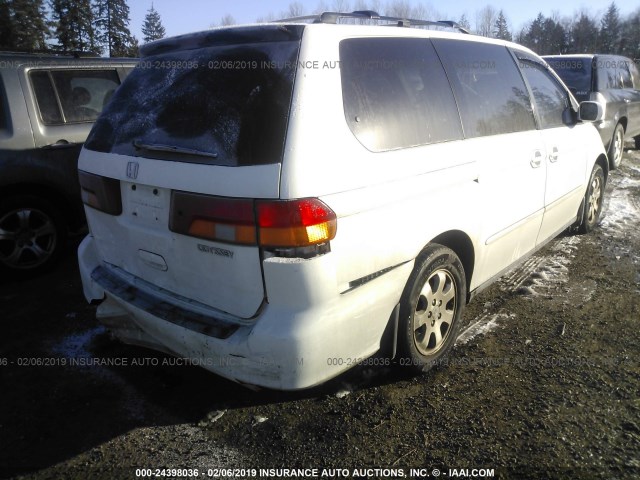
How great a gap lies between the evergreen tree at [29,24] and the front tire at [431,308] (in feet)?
142

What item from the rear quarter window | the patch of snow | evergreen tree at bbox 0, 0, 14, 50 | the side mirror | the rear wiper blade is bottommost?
the patch of snow

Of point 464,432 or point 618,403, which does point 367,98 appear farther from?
point 618,403

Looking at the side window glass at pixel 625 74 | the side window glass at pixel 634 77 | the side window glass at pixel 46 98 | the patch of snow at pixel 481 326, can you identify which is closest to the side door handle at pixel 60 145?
the side window glass at pixel 46 98

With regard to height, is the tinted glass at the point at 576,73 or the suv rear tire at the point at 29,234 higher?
the tinted glass at the point at 576,73

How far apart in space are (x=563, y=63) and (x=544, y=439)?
7.99m

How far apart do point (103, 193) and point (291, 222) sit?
1.20 metres

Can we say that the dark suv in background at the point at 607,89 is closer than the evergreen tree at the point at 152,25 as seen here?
Yes

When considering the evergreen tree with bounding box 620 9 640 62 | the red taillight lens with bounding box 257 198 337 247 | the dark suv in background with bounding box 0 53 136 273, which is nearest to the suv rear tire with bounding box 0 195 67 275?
the dark suv in background with bounding box 0 53 136 273

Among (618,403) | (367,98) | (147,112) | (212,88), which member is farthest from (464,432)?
(147,112)

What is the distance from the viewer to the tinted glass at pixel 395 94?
7.46 ft

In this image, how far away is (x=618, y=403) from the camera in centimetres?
258

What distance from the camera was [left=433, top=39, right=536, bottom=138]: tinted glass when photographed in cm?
296

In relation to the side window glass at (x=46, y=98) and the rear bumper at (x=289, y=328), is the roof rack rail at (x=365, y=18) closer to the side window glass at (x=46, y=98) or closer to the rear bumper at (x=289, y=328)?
the rear bumper at (x=289, y=328)

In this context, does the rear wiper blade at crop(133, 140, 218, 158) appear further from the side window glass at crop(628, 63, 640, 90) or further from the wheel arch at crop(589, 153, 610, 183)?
the side window glass at crop(628, 63, 640, 90)
